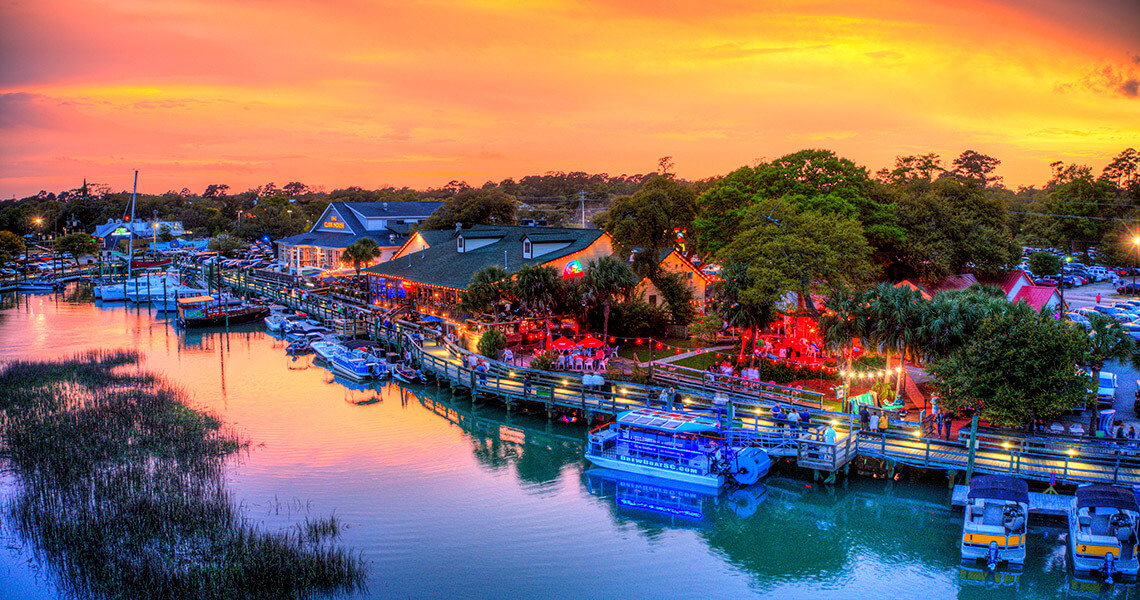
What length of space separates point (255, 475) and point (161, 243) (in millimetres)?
113709

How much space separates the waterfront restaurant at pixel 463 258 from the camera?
5078cm

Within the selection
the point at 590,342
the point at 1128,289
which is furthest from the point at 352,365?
the point at 1128,289

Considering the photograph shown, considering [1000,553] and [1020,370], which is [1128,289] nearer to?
[1020,370]

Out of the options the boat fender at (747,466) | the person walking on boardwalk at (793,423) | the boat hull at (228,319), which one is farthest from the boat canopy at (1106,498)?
the boat hull at (228,319)

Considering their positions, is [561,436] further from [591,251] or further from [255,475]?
[591,251]

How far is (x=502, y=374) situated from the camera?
1454 inches

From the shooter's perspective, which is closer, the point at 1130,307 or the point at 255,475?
the point at 255,475

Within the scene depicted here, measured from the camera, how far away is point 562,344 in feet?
132

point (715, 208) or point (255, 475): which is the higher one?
point (715, 208)

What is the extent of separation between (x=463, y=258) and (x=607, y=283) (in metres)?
20.0

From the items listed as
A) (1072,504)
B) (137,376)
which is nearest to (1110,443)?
(1072,504)

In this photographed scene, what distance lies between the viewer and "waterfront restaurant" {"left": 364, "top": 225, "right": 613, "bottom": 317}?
5078 cm

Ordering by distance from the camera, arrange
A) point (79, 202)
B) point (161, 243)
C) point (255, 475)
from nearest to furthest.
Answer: point (255, 475) → point (161, 243) → point (79, 202)

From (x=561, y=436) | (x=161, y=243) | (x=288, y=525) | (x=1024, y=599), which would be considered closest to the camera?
(x=1024, y=599)
